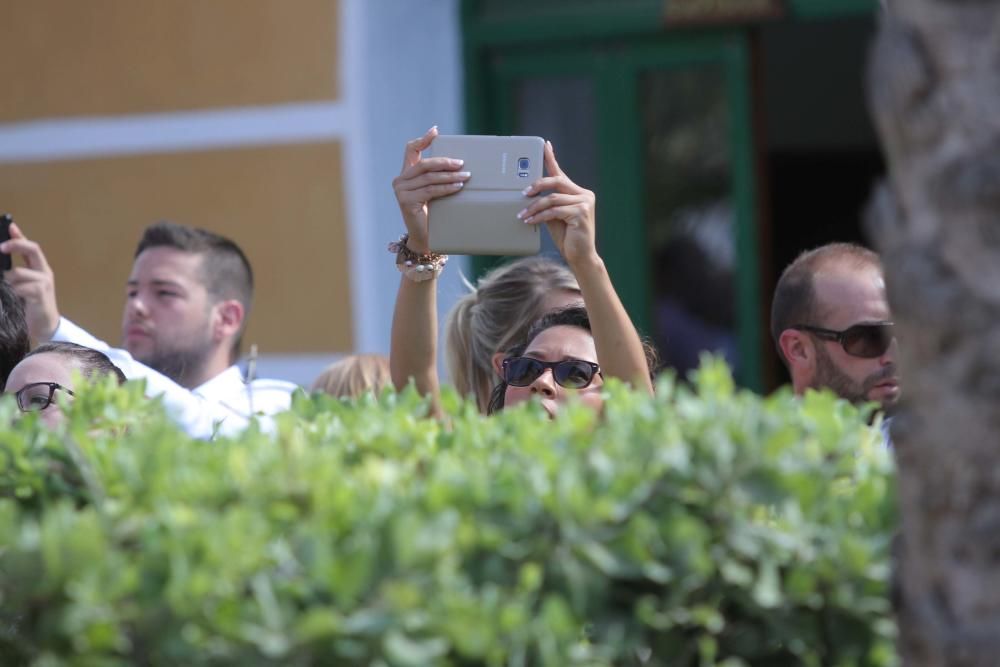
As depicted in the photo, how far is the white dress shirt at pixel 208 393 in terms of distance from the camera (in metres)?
3.91

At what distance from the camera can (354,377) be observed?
15.2ft

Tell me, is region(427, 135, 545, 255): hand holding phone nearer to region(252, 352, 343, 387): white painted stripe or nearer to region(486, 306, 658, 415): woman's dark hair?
region(486, 306, 658, 415): woman's dark hair

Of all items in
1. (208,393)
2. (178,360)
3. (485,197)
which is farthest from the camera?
(178,360)

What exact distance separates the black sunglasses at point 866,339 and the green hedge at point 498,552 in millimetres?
1719

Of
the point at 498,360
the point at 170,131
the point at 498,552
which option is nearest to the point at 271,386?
the point at 498,360

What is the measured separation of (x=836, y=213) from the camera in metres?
10.4

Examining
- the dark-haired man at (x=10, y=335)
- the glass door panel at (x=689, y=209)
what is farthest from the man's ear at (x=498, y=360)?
the glass door panel at (x=689, y=209)

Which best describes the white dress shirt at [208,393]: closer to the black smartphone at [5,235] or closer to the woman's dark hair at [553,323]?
the black smartphone at [5,235]

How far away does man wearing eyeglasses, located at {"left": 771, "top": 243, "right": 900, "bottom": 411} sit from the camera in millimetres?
3807

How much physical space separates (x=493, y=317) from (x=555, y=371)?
0.67 meters

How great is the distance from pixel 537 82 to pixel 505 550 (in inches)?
212

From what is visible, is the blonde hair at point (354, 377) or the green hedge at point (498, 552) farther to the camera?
the blonde hair at point (354, 377)

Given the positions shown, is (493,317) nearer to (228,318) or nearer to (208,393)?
(208,393)

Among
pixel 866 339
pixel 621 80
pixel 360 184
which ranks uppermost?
pixel 621 80
